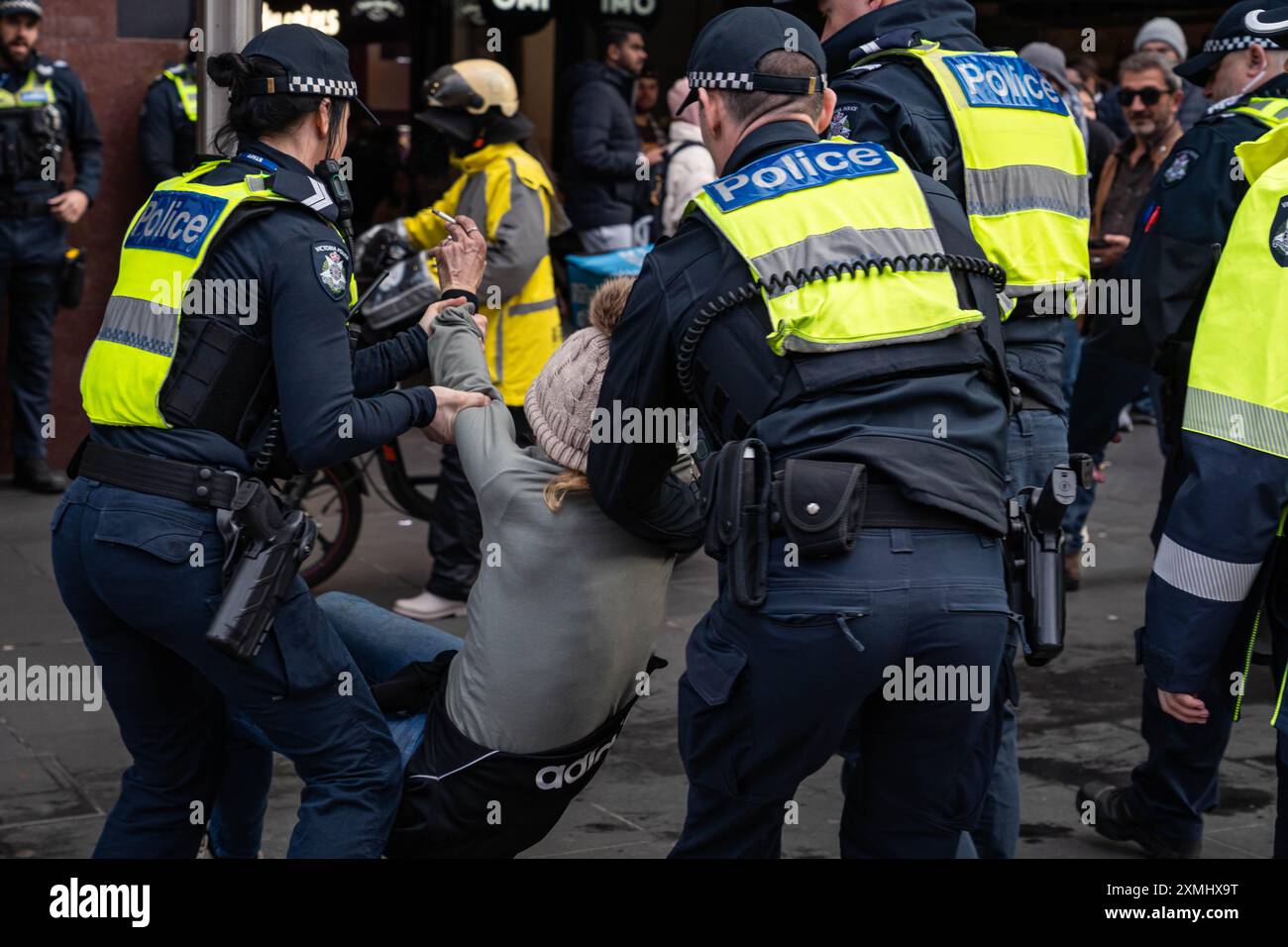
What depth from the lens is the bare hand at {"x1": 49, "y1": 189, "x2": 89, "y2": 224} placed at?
27.1ft

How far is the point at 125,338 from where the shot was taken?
3291mm

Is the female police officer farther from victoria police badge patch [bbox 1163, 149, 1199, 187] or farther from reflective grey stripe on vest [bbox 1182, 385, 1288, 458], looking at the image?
victoria police badge patch [bbox 1163, 149, 1199, 187]

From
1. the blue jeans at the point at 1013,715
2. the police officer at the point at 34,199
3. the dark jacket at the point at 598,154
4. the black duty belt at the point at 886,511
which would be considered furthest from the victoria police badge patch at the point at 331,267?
the dark jacket at the point at 598,154

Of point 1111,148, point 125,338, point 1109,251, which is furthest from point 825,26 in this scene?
point 1111,148

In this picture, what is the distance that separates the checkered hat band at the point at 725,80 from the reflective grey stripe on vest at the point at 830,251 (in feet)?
1.22

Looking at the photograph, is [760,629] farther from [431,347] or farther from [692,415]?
[431,347]

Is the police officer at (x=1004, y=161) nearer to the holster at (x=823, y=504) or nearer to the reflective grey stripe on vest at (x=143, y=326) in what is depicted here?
the holster at (x=823, y=504)

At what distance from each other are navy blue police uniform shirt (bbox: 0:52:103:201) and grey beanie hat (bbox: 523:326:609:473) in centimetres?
567

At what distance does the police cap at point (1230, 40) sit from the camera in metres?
4.45

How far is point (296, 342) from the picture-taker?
321 cm

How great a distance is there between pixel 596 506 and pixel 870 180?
839mm

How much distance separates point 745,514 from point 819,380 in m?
0.25
